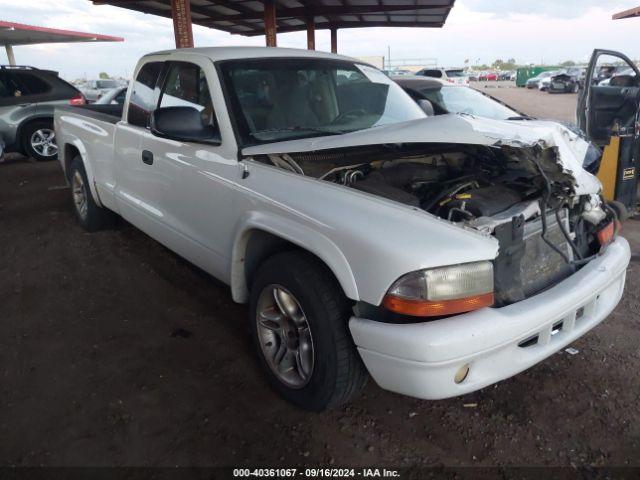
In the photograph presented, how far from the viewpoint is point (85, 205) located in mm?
5250

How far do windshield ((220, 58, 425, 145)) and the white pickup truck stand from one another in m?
0.01

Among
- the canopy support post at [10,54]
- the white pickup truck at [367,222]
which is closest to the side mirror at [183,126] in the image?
the white pickup truck at [367,222]

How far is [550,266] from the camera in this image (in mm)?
2484

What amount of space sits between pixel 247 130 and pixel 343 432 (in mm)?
1691

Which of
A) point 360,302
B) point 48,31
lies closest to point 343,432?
point 360,302

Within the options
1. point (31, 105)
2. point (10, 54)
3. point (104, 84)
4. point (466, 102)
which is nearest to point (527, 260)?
point (466, 102)

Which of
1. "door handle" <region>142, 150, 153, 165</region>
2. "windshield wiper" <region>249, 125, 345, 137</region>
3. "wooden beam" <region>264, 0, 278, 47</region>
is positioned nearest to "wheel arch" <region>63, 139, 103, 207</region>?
"door handle" <region>142, 150, 153, 165</region>

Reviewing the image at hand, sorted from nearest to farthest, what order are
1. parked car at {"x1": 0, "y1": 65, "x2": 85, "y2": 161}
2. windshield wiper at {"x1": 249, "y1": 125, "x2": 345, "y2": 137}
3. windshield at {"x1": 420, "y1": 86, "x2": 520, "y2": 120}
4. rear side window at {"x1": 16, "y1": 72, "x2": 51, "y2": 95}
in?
windshield wiper at {"x1": 249, "y1": 125, "x2": 345, "y2": 137}
windshield at {"x1": 420, "y1": 86, "x2": 520, "y2": 120}
parked car at {"x1": 0, "y1": 65, "x2": 85, "y2": 161}
rear side window at {"x1": 16, "y1": 72, "x2": 51, "y2": 95}

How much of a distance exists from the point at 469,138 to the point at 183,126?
1541mm

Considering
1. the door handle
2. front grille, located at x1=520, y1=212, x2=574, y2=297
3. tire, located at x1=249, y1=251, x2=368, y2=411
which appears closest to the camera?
tire, located at x1=249, y1=251, x2=368, y2=411

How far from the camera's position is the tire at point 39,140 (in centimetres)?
974

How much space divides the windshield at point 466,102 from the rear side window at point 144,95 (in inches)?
142

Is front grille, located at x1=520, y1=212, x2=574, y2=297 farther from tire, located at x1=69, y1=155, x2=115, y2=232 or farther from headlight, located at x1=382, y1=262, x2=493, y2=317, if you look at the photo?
tire, located at x1=69, y1=155, x2=115, y2=232

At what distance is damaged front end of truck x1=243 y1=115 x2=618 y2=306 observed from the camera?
2246 millimetres
